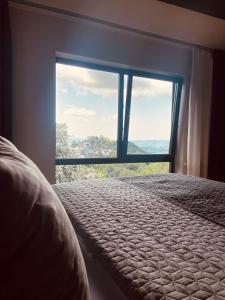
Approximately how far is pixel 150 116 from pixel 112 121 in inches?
23.8

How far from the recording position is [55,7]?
2555 millimetres

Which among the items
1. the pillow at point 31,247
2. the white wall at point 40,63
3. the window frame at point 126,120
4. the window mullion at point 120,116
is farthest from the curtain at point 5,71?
the pillow at point 31,247

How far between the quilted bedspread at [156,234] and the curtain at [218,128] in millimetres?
2012

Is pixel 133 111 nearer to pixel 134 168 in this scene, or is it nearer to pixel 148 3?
pixel 134 168

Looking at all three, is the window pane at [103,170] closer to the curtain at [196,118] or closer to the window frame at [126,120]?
the window frame at [126,120]

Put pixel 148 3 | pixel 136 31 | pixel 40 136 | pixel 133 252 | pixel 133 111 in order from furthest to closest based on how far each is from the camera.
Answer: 1. pixel 133 111
2. pixel 136 31
3. pixel 40 136
4. pixel 148 3
5. pixel 133 252

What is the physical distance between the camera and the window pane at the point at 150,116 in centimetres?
347

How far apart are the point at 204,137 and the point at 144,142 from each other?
90 centimetres

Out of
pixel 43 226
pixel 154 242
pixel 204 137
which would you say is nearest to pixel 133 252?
pixel 154 242

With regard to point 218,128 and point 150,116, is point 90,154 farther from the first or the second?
point 218,128

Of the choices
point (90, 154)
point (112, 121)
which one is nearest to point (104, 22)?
point (112, 121)

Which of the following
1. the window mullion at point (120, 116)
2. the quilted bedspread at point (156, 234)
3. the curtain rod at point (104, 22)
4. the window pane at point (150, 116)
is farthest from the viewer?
the window pane at point (150, 116)

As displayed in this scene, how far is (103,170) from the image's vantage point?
11.1 feet

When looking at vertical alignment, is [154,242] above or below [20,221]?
below
